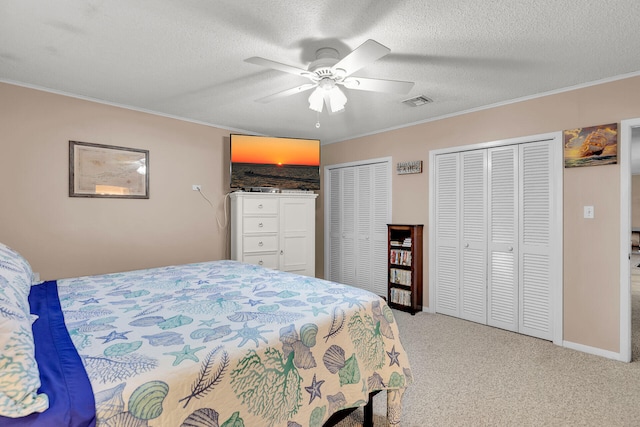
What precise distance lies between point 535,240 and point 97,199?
4.31 meters

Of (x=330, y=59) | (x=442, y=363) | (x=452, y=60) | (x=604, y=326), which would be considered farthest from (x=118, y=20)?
(x=604, y=326)

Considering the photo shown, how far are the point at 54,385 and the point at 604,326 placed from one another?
3.64 metres

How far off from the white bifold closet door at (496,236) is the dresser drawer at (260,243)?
2.00m

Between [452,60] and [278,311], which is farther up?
[452,60]

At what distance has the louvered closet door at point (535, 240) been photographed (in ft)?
9.92

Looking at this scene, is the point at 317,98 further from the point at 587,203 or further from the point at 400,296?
the point at 400,296

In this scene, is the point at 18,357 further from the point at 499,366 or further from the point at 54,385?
the point at 499,366

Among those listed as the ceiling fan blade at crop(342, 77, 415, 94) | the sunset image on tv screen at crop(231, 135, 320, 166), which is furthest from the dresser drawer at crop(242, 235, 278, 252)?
the ceiling fan blade at crop(342, 77, 415, 94)

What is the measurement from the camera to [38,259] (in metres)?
2.87

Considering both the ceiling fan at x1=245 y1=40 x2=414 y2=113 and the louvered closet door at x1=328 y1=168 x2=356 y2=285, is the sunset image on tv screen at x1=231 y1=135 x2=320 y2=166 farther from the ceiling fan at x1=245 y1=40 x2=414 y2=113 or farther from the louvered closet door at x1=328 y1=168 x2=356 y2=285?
the ceiling fan at x1=245 y1=40 x2=414 y2=113

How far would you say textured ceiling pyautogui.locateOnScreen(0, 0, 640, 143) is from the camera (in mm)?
1764

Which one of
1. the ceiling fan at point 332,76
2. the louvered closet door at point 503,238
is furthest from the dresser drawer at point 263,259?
the louvered closet door at point 503,238

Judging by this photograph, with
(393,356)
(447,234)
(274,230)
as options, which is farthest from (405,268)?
(393,356)

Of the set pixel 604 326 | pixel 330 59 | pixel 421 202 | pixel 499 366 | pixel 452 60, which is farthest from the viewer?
pixel 421 202
